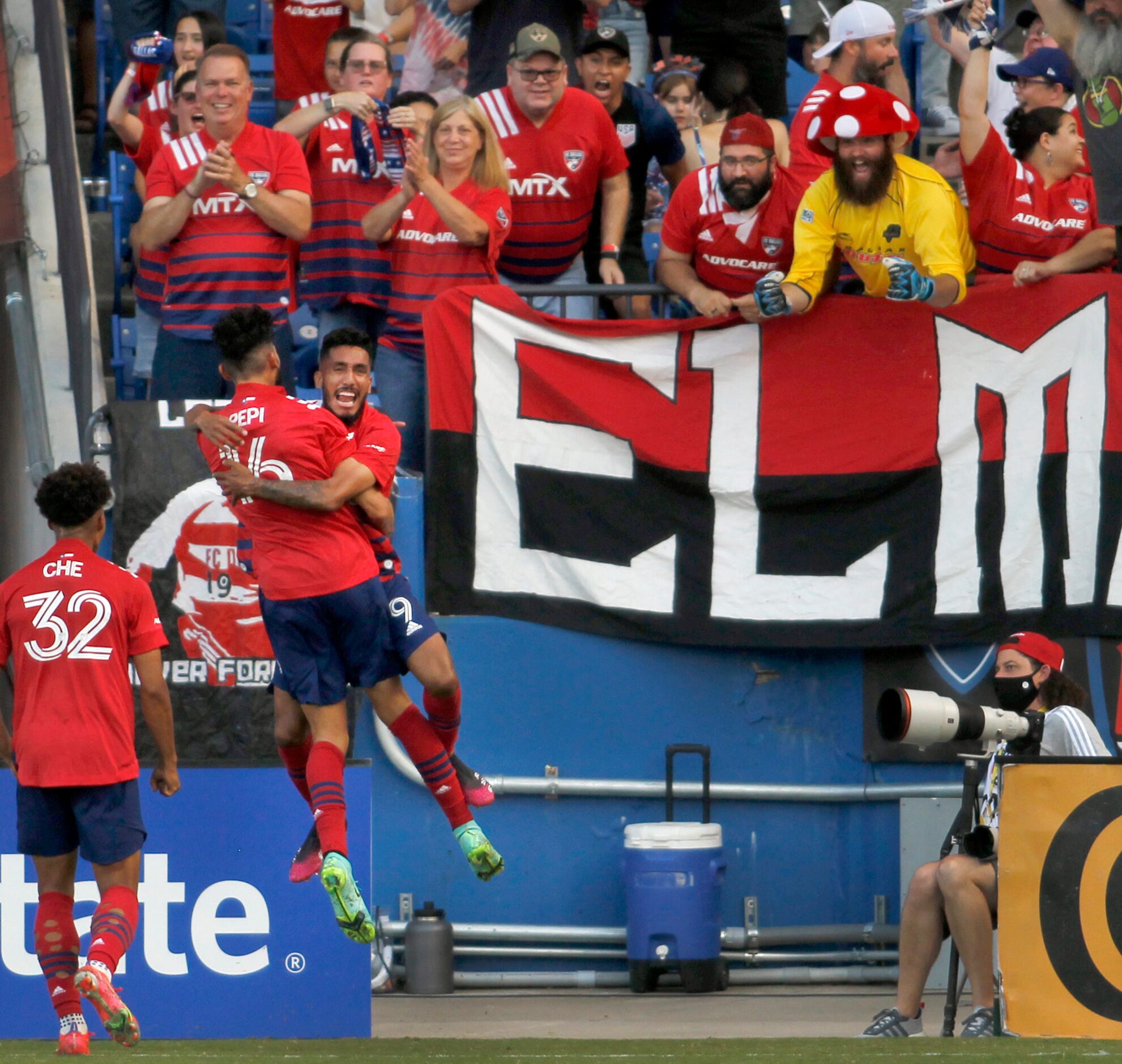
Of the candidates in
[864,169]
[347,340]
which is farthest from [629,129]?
[347,340]

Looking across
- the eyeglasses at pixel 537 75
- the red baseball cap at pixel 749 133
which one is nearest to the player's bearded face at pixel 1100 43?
the red baseball cap at pixel 749 133

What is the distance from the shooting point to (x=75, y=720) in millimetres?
6793

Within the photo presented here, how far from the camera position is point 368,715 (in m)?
9.22

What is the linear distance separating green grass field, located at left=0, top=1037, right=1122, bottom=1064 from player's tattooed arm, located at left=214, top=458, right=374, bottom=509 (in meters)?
1.92

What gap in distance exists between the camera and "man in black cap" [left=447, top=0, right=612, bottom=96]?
10.4 meters

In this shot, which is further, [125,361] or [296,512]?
[125,361]

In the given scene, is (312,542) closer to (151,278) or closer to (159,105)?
(151,278)

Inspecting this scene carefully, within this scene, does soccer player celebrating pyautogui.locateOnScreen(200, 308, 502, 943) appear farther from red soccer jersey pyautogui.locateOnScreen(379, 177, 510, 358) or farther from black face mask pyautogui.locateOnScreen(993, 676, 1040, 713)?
red soccer jersey pyautogui.locateOnScreen(379, 177, 510, 358)

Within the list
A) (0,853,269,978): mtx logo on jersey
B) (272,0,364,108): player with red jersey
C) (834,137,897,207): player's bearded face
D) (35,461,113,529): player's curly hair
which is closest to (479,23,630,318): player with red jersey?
(834,137,897,207): player's bearded face

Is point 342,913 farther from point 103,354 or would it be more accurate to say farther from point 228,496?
point 103,354

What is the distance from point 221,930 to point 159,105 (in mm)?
5146

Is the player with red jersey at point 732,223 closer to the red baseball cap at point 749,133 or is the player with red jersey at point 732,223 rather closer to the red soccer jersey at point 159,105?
the red baseball cap at point 749,133

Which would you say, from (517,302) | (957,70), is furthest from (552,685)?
(957,70)

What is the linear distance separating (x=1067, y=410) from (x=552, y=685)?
289 cm
